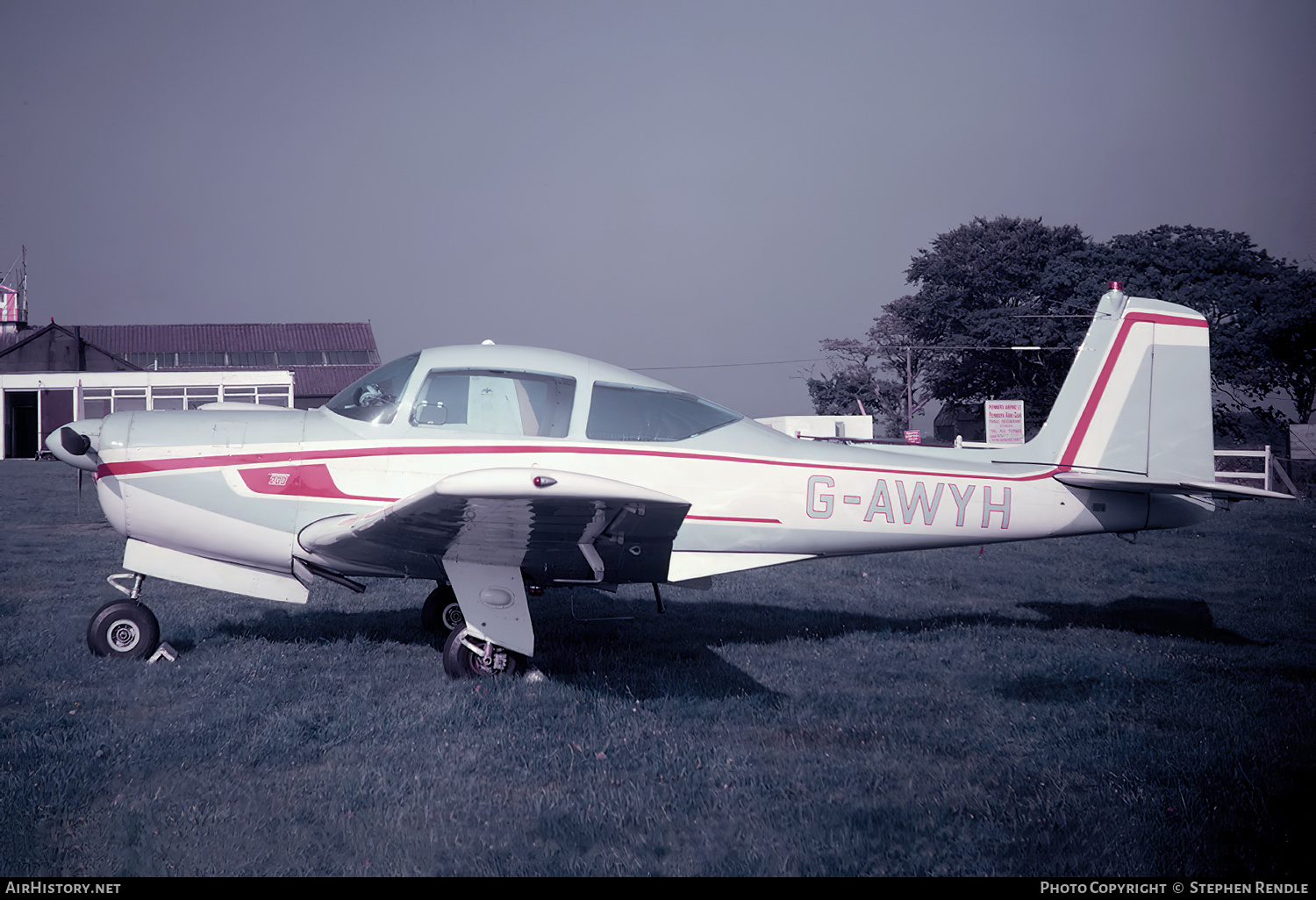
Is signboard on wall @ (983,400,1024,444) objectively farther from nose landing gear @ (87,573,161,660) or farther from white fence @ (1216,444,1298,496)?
nose landing gear @ (87,573,161,660)

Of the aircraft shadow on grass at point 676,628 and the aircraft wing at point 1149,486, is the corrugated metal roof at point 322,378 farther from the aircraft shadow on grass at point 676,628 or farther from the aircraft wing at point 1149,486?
the aircraft wing at point 1149,486

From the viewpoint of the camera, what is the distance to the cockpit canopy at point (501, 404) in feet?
17.5

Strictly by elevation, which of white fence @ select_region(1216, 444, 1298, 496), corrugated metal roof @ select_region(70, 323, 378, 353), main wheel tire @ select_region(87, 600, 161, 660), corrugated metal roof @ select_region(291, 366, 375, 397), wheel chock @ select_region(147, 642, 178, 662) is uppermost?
corrugated metal roof @ select_region(70, 323, 378, 353)

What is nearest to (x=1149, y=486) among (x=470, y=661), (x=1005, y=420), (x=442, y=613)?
(x=470, y=661)

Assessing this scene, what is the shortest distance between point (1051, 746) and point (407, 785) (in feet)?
10.3

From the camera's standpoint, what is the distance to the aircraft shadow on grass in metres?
5.30

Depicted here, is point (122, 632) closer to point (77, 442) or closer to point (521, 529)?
point (77, 442)

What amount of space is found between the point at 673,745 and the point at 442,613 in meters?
2.93

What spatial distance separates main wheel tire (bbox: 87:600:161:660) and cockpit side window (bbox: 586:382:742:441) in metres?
3.23

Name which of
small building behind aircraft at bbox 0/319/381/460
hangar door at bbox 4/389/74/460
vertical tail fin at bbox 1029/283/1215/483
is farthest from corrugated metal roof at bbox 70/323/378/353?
vertical tail fin at bbox 1029/283/1215/483

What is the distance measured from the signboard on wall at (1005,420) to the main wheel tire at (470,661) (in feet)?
68.7

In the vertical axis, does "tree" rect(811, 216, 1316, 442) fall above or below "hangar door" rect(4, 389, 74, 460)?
above

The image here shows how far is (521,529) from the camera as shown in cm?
445

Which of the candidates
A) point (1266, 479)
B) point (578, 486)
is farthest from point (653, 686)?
point (1266, 479)
